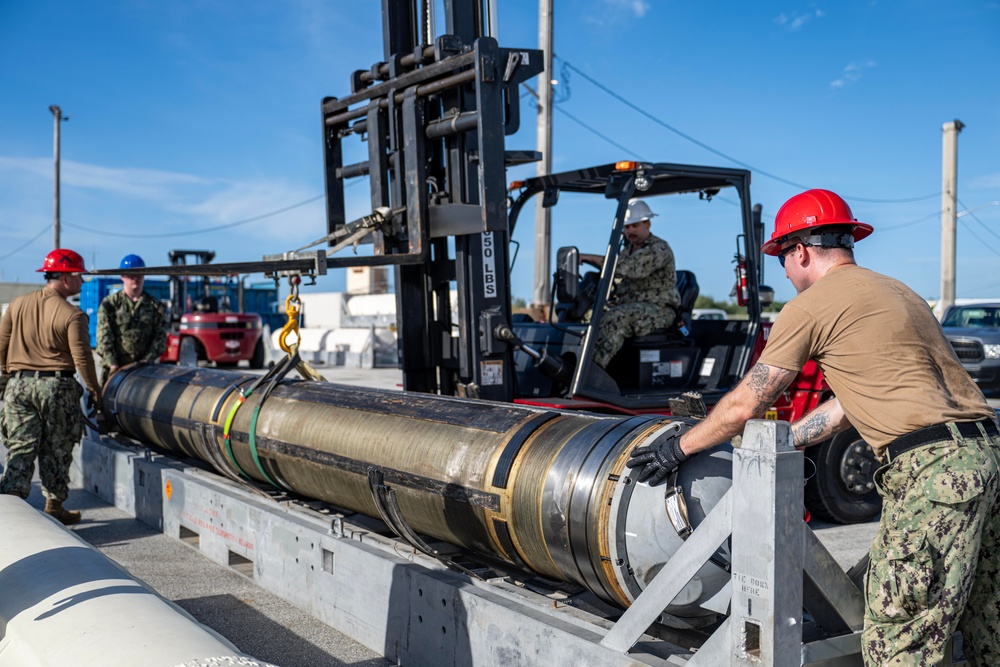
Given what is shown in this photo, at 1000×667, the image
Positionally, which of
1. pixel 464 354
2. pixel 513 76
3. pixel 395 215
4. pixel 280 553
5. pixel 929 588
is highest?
pixel 513 76

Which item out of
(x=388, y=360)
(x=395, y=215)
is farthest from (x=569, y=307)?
(x=388, y=360)

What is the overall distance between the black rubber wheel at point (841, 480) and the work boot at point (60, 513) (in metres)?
5.65

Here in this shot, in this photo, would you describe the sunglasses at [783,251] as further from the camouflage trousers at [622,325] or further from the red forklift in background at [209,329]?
the red forklift in background at [209,329]

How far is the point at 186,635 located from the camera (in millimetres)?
3137

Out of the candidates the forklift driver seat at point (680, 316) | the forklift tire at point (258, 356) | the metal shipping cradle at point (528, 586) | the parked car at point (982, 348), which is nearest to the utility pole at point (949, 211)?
the parked car at point (982, 348)

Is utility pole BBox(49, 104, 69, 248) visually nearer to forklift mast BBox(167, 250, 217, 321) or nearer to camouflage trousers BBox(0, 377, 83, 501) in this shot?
forklift mast BBox(167, 250, 217, 321)

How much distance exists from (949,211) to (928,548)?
25109 mm

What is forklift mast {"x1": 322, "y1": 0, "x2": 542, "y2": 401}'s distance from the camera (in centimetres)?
562

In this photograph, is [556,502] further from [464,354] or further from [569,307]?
[569,307]

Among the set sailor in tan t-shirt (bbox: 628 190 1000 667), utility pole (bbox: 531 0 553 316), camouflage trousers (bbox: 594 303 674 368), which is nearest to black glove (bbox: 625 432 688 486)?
sailor in tan t-shirt (bbox: 628 190 1000 667)

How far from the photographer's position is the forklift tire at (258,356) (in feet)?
74.1

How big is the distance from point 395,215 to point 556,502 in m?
3.01

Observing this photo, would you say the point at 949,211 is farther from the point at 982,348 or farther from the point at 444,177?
the point at 444,177

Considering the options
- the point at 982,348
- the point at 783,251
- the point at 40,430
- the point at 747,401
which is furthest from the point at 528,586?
the point at 982,348
